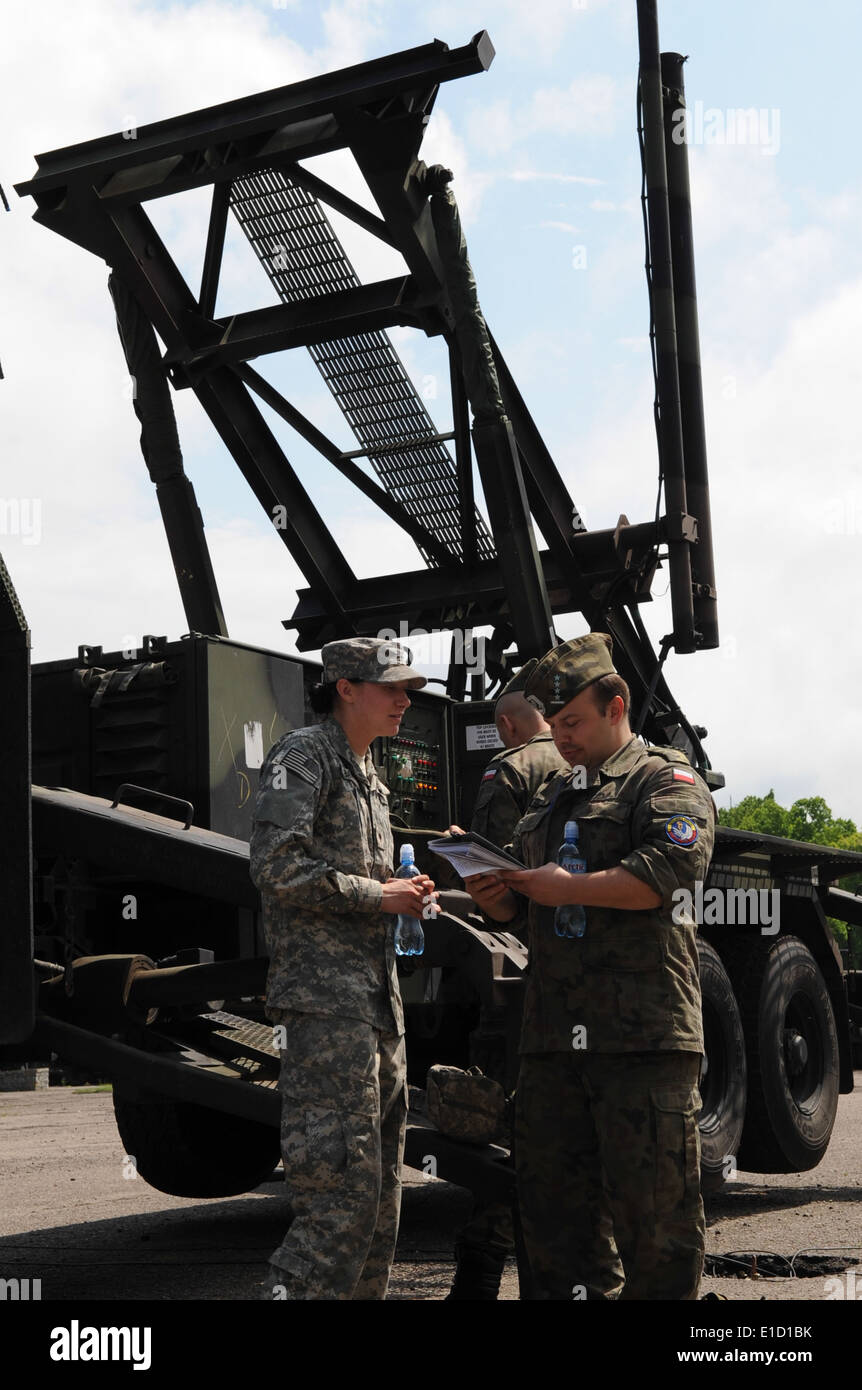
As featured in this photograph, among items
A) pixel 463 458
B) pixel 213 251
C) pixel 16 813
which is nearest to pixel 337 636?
pixel 463 458

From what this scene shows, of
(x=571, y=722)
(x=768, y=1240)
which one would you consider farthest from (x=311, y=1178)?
(x=768, y=1240)

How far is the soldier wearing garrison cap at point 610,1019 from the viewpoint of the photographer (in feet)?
12.7

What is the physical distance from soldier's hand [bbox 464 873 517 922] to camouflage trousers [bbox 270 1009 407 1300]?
1.48ft

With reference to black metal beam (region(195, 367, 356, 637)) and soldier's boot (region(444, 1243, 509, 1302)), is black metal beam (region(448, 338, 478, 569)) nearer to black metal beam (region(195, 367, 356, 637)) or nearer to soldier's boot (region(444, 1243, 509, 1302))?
black metal beam (region(195, 367, 356, 637))

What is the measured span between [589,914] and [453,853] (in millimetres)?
385

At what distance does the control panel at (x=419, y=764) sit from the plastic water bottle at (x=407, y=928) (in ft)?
7.63

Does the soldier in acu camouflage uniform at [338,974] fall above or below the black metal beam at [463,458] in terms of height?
below

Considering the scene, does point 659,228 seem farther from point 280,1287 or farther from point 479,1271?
point 280,1287

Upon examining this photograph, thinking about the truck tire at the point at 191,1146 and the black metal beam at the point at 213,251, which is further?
the black metal beam at the point at 213,251

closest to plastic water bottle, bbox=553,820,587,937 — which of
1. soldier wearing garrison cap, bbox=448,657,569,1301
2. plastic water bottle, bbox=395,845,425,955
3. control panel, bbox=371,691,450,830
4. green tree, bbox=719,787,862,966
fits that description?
plastic water bottle, bbox=395,845,425,955

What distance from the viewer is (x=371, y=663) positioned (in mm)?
4105

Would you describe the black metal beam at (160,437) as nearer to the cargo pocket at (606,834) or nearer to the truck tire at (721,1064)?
the truck tire at (721,1064)

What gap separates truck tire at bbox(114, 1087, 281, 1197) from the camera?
23.5 ft

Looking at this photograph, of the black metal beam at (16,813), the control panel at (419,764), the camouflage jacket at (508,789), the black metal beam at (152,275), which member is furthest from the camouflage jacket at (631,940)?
the black metal beam at (152,275)
